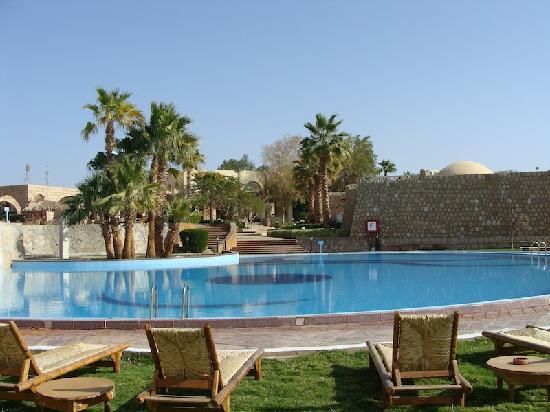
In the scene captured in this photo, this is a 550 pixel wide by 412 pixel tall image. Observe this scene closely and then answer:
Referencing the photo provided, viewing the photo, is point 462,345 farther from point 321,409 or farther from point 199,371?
point 199,371

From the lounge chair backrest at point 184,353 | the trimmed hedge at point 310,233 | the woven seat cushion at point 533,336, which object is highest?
the trimmed hedge at point 310,233

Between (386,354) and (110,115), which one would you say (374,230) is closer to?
(110,115)

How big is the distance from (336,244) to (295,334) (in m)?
26.6

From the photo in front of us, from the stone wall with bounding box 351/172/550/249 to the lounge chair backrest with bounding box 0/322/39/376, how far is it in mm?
30615

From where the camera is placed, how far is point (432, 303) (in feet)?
44.7

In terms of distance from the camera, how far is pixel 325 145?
3788 cm

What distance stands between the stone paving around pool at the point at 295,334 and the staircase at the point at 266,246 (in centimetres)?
2401

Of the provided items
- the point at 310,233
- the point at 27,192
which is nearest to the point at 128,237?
the point at 310,233

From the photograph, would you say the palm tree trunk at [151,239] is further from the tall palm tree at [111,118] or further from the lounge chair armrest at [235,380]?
the lounge chair armrest at [235,380]

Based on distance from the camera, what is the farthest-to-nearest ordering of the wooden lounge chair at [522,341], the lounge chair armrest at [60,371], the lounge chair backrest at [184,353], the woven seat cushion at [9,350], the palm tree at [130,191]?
the palm tree at [130,191]
the wooden lounge chair at [522,341]
the woven seat cushion at [9,350]
the lounge chair armrest at [60,371]
the lounge chair backrest at [184,353]

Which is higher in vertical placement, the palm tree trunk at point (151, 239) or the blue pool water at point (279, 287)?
the palm tree trunk at point (151, 239)

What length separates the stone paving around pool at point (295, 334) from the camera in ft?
25.2

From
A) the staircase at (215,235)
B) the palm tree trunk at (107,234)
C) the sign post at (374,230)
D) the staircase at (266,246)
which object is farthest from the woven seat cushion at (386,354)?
the sign post at (374,230)

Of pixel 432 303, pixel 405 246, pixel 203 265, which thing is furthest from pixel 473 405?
pixel 405 246
